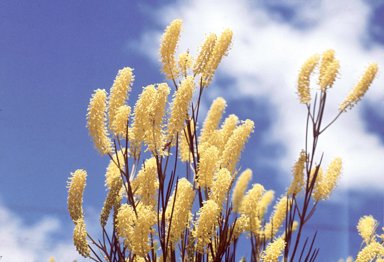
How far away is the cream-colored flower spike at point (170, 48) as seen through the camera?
994mm

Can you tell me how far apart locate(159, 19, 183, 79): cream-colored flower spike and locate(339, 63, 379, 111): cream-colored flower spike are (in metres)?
0.53

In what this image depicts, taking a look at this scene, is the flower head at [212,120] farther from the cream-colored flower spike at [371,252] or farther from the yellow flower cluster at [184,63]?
the cream-colored flower spike at [371,252]

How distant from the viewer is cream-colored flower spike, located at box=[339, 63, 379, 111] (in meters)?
1.00

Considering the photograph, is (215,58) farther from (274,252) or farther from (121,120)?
(274,252)

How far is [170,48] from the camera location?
996mm

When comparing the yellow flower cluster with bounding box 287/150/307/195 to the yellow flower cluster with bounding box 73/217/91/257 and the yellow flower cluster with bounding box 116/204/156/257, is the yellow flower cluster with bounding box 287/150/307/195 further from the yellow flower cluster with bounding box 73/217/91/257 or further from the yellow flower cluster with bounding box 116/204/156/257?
the yellow flower cluster with bounding box 73/217/91/257

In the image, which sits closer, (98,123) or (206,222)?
(206,222)

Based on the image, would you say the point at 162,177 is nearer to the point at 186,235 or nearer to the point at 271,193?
the point at 186,235

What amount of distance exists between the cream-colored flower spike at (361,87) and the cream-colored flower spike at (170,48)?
1.74 ft

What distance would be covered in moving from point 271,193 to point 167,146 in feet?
1.98

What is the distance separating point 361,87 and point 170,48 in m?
0.58

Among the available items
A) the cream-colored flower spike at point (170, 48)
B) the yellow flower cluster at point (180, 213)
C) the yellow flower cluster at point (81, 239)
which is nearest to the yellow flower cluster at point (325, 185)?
the yellow flower cluster at point (180, 213)

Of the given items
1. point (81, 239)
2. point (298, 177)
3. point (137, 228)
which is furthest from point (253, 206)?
point (81, 239)

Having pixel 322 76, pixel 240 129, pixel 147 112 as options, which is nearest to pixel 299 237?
pixel 240 129
